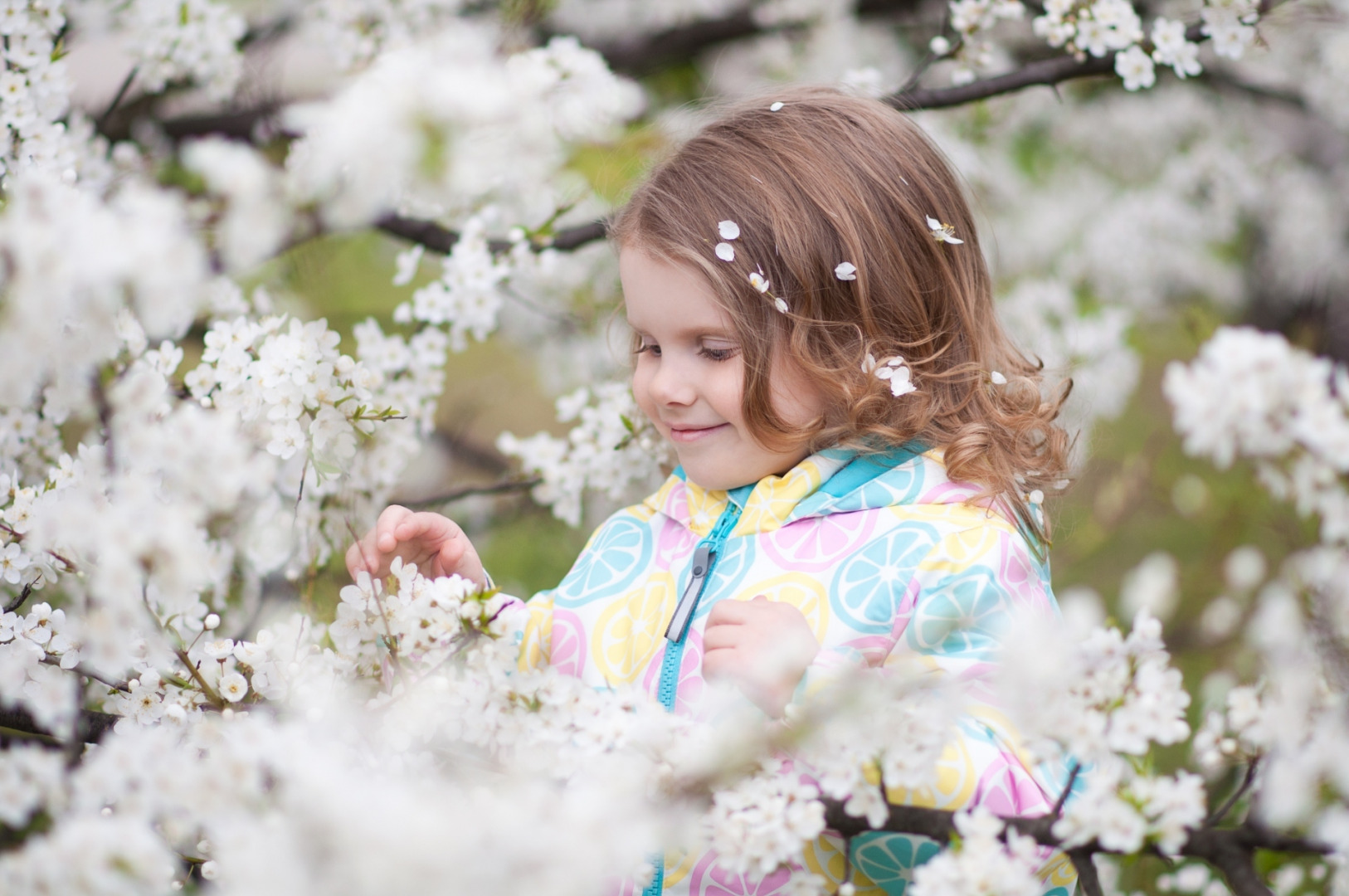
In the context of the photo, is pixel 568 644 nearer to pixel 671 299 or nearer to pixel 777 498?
pixel 777 498

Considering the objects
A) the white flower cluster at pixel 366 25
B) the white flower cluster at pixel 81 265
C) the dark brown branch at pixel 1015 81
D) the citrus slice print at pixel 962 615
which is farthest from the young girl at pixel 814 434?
the white flower cluster at pixel 366 25

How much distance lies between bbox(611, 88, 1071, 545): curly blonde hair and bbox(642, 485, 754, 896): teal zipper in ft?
0.54

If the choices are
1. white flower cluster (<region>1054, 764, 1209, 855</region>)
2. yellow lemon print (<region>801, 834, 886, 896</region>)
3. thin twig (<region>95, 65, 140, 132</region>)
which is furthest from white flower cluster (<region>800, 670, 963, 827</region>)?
thin twig (<region>95, 65, 140, 132</region>)

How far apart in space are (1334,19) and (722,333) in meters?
1.94

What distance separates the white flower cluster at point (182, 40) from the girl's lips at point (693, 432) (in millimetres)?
1753

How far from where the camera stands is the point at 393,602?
153 centimetres

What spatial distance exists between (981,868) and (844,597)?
57cm

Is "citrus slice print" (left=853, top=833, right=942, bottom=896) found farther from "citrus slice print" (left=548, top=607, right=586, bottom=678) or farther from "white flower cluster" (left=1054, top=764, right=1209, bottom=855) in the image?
"citrus slice print" (left=548, top=607, right=586, bottom=678)

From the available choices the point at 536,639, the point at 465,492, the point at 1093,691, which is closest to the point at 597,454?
the point at 465,492

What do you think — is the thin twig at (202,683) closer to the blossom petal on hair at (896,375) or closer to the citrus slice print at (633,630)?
the citrus slice print at (633,630)

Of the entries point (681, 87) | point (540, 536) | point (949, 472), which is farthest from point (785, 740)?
point (681, 87)

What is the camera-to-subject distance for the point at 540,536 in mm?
4031

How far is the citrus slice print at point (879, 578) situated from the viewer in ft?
5.20

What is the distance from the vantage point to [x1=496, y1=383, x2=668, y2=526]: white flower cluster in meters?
2.26
